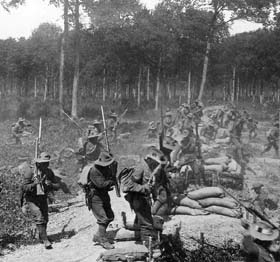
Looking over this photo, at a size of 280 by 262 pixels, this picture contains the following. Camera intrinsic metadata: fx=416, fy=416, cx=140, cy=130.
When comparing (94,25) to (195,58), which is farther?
(195,58)

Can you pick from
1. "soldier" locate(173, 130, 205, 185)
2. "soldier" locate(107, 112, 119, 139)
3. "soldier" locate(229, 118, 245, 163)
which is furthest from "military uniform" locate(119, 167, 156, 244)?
"soldier" locate(107, 112, 119, 139)

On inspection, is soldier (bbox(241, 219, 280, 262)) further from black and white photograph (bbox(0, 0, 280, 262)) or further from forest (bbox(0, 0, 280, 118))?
forest (bbox(0, 0, 280, 118))

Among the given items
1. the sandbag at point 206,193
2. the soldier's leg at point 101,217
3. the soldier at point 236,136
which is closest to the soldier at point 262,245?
the soldier's leg at point 101,217

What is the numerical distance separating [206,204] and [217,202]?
0.27 meters

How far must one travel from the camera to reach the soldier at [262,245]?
551 cm

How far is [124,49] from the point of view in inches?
1428

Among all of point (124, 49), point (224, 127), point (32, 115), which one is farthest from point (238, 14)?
point (32, 115)

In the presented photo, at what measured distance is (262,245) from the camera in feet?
18.5

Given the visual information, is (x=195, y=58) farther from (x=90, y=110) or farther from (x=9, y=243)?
(x=9, y=243)

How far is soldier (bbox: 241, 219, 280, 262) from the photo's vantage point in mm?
5512

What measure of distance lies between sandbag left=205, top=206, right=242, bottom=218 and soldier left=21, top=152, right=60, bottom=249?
146 inches

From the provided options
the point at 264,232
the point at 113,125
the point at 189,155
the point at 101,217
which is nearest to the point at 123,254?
the point at 101,217

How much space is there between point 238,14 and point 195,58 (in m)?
7.82

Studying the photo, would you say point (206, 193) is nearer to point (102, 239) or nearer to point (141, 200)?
point (141, 200)
